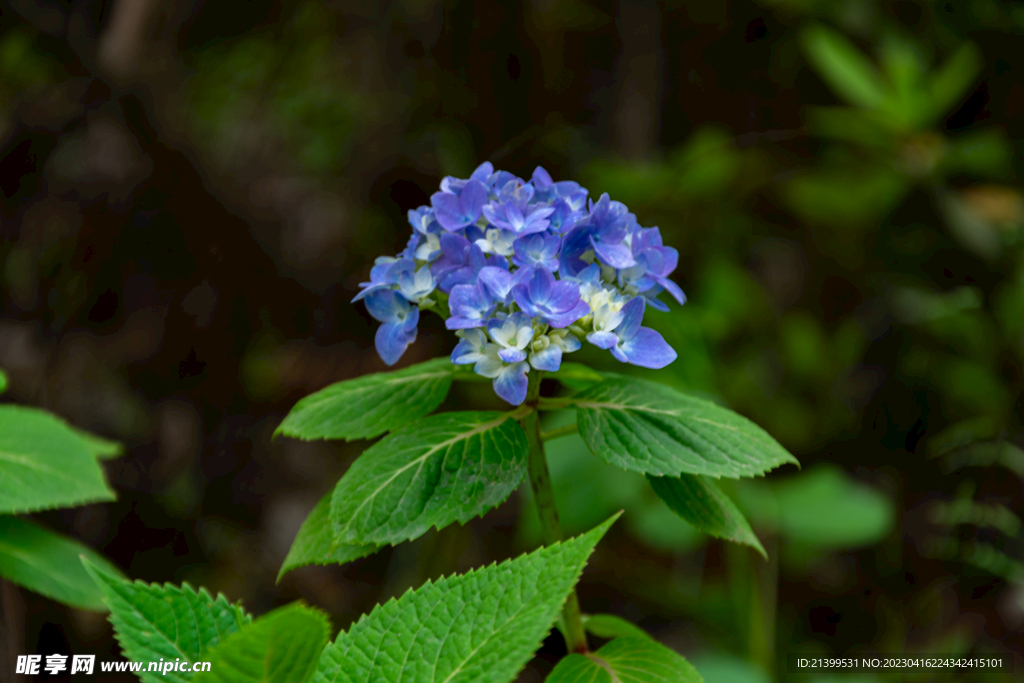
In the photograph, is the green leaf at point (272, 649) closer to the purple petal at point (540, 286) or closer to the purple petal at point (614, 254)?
the purple petal at point (540, 286)

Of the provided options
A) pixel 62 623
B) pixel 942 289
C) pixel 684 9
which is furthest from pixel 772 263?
pixel 62 623

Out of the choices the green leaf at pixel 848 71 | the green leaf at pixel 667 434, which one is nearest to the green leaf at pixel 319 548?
the green leaf at pixel 667 434

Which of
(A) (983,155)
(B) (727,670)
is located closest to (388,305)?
(B) (727,670)

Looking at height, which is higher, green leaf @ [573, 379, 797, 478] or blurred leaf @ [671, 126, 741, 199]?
blurred leaf @ [671, 126, 741, 199]

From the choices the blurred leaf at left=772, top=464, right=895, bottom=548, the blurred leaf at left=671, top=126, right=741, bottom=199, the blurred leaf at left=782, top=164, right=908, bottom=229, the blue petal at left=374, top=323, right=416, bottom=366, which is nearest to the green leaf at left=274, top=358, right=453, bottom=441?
the blue petal at left=374, top=323, right=416, bottom=366

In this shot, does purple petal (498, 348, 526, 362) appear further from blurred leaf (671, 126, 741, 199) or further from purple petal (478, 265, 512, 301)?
blurred leaf (671, 126, 741, 199)

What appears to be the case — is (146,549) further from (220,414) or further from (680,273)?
(680,273)
